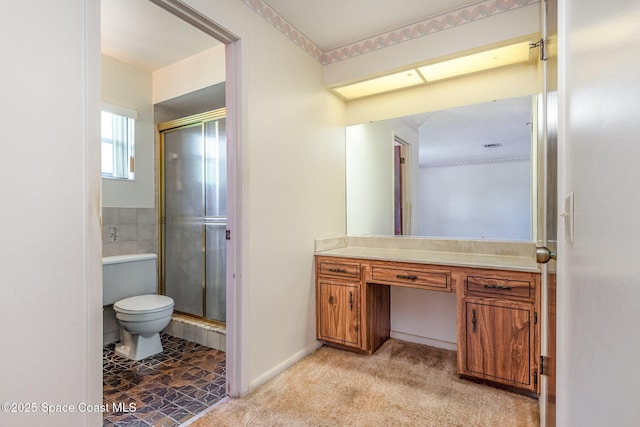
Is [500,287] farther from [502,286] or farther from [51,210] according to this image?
[51,210]

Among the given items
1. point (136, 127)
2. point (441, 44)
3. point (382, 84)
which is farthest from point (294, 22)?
point (136, 127)

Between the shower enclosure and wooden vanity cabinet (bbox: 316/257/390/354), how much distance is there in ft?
2.97

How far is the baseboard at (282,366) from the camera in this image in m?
1.93

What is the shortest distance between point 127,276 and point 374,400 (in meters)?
2.19

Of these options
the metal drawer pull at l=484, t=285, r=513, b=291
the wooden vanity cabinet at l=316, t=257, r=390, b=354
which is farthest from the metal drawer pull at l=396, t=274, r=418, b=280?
the metal drawer pull at l=484, t=285, r=513, b=291

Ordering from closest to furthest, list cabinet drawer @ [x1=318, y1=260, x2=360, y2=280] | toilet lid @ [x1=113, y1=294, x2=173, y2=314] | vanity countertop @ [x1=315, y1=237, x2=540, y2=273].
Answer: vanity countertop @ [x1=315, y1=237, x2=540, y2=273]
toilet lid @ [x1=113, y1=294, x2=173, y2=314]
cabinet drawer @ [x1=318, y1=260, x2=360, y2=280]

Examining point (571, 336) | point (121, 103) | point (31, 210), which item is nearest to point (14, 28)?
point (31, 210)

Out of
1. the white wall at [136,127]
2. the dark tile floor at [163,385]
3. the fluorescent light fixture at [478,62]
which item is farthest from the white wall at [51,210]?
the fluorescent light fixture at [478,62]

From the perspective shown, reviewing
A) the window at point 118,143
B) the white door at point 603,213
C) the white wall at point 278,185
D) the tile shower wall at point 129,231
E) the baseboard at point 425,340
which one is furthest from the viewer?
the window at point 118,143

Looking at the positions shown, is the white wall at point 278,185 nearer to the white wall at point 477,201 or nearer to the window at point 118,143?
the white wall at point 477,201

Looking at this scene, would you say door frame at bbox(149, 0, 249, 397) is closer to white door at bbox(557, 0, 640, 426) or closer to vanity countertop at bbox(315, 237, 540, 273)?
vanity countertop at bbox(315, 237, 540, 273)

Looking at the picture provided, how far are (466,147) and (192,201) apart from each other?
2476 millimetres

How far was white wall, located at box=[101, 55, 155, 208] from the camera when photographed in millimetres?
2723

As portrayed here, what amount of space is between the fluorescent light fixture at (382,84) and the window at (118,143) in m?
1.95
